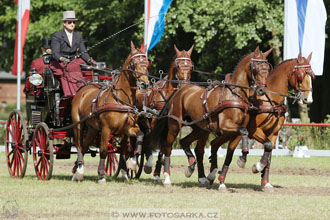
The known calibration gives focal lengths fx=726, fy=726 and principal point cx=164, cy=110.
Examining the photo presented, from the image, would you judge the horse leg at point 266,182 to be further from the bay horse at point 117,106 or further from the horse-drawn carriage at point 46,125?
the horse-drawn carriage at point 46,125

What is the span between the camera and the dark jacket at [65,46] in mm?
14359

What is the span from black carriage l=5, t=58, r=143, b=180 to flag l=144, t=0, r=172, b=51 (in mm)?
4116

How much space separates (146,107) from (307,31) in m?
6.92

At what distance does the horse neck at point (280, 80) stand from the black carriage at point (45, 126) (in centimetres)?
320

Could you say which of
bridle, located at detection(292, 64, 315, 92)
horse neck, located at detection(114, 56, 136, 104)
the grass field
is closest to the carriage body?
the grass field

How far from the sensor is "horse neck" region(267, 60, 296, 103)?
13.0m

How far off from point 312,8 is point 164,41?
9.26 m

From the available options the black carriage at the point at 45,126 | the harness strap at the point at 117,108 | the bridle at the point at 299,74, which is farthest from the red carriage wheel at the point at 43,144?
the bridle at the point at 299,74

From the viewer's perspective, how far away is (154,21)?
1941 centimetres

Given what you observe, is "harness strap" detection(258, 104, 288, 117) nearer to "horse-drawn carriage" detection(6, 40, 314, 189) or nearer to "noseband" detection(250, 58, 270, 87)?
"horse-drawn carriage" detection(6, 40, 314, 189)

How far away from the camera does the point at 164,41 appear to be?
2769 cm

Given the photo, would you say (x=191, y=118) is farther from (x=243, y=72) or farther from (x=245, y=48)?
(x=245, y=48)

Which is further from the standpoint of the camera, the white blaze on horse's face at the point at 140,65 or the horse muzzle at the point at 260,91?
the white blaze on horse's face at the point at 140,65

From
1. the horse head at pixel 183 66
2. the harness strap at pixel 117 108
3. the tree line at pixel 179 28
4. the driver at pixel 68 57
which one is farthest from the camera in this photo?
the tree line at pixel 179 28
